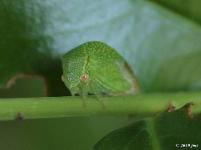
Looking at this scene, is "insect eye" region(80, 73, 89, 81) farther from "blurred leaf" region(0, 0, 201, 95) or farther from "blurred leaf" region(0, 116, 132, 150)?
"blurred leaf" region(0, 116, 132, 150)

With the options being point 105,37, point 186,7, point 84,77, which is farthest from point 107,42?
point 186,7

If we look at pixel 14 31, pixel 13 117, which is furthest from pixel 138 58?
pixel 13 117

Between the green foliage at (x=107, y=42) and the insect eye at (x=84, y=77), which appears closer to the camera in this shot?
the green foliage at (x=107, y=42)

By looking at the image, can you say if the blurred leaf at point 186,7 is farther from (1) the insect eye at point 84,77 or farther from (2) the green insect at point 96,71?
(1) the insect eye at point 84,77

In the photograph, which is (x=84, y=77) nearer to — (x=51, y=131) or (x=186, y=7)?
(x=186, y=7)

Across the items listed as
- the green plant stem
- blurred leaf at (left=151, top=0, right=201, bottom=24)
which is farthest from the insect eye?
blurred leaf at (left=151, top=0, right=201, bottom=24)

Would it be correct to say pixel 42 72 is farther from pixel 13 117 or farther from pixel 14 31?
pixel 13 117

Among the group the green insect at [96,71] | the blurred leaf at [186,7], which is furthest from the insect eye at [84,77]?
the blurred leaf at [186,7]
